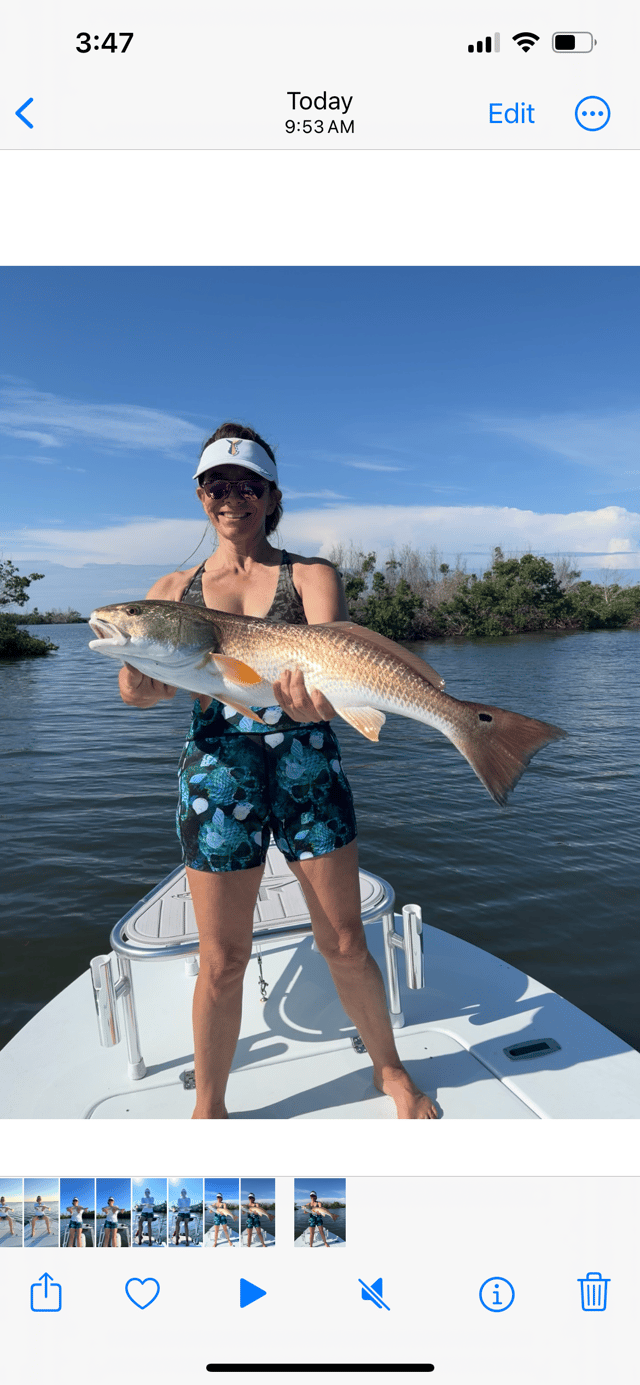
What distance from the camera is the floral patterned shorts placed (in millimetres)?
2572

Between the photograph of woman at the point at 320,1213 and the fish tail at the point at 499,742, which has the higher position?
the fish tail at the point at 499,742

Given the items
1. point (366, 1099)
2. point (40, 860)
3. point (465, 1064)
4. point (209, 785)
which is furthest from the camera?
point (40, 860)

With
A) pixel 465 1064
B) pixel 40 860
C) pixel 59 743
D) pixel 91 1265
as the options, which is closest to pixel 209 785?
pixel 91 1265

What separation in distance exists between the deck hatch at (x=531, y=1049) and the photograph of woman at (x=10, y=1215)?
7.65 feet

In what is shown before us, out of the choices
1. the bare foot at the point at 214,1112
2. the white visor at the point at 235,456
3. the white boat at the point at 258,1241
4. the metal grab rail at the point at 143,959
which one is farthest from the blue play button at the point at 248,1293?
the white visor at the point at 235,456

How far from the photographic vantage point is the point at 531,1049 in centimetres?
334

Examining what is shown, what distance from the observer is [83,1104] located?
3.07 meters

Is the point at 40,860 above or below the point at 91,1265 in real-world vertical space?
below

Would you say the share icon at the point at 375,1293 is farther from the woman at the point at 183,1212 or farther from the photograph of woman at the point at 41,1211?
the photograph of woman at the point at 41,1211
